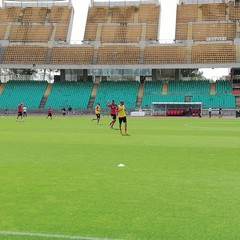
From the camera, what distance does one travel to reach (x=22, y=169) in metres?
11.1

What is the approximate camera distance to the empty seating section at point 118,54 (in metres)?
68.9

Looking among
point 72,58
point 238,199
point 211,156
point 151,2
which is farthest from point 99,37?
point 238,199

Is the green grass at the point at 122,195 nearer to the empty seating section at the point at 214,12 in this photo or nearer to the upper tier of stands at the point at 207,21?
the upper tier of stands at the point at 207,21

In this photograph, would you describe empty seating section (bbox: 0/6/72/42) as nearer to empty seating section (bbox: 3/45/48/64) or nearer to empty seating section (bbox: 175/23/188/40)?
empty seating section (bbox: 3/45/48/64)

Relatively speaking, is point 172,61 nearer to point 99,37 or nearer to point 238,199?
point 99,37

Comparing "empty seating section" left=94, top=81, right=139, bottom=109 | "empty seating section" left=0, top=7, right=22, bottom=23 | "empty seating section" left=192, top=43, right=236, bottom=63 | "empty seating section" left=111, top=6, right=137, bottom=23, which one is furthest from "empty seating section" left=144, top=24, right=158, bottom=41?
"empty seating section" left=0, top=7, right=22, bottom=23

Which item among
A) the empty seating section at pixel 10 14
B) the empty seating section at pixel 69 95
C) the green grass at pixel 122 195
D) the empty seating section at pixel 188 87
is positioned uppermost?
the empty seating section at pixel 10 14

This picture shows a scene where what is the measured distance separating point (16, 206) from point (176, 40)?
65.0 metres

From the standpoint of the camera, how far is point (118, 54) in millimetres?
69938

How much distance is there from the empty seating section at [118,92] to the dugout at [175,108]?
5.25 metres

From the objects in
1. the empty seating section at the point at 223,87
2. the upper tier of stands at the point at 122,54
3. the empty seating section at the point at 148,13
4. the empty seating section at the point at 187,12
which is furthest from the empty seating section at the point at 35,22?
the empty seating section at the point at 223,87

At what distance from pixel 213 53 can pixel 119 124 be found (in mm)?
44983

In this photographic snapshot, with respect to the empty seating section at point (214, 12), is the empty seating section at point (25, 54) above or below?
below

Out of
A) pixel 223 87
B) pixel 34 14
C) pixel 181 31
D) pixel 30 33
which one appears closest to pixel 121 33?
pixel 181 31
